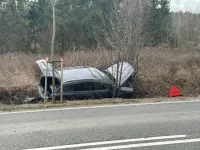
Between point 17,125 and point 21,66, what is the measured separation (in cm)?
923

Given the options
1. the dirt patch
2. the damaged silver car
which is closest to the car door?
the damaged silver car

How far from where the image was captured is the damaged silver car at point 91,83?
790 cm

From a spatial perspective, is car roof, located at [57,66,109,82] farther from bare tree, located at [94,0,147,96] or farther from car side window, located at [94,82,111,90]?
bare tree, located at [94,0,147,96]

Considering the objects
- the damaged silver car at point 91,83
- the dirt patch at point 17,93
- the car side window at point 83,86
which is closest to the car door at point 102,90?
the damaged silver car at point 91,83

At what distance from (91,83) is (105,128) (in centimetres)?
295

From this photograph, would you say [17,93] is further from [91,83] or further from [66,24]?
[66,24]

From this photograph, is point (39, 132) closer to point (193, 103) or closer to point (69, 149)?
point (69, 149)

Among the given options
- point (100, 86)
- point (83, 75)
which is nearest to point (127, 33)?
point (100, 86)

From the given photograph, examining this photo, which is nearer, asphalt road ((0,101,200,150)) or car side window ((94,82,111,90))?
asphalt road ((0,101,200,150))

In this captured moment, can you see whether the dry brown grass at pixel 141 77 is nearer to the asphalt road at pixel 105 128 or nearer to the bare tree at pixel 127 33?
the bare tree at pixel 127 33

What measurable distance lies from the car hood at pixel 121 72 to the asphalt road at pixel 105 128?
2021mm

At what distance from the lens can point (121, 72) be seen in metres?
8.97

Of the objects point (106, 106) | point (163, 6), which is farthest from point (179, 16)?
point (106, 106)

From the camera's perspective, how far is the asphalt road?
4.38 meters
